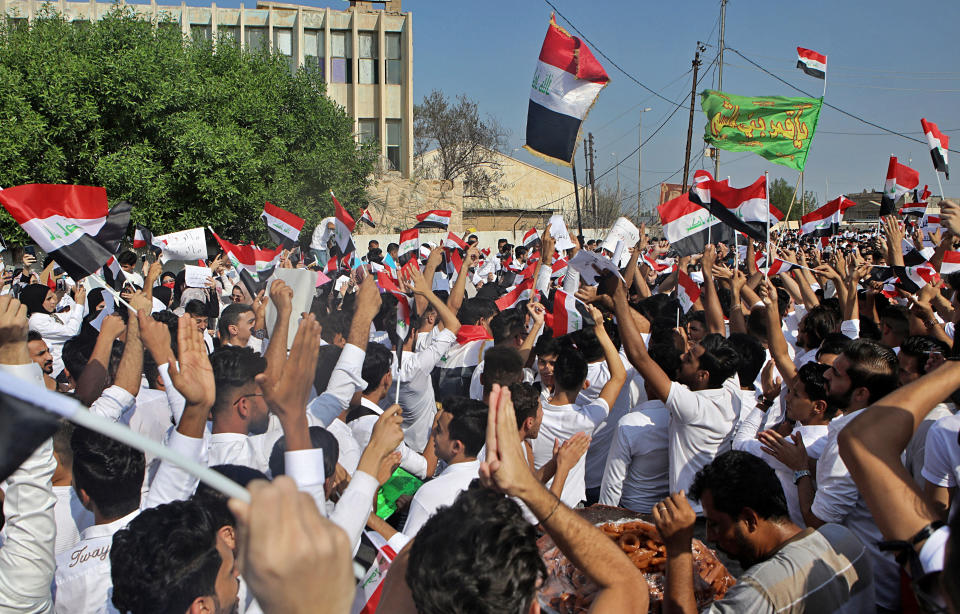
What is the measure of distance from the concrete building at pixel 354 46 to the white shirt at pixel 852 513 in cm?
3793

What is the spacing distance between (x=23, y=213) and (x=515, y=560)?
4.75 m

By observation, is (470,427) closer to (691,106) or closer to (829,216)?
(829,216)

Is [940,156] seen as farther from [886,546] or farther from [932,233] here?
[886,546]

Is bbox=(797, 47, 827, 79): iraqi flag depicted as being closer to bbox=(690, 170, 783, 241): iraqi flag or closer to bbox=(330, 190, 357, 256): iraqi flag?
bbox=(690, 170, 783, 241): iraqi flag

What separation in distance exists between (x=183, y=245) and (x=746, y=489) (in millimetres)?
7560

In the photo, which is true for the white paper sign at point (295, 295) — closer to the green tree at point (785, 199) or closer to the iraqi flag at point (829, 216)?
the iraqi flag at point (829, 216)

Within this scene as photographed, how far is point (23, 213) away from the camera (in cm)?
508

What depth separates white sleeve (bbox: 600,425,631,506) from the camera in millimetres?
4180

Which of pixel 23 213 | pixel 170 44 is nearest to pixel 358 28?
pixel 170 44

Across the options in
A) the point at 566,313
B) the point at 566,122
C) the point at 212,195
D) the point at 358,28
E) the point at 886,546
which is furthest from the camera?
the point at 358,28

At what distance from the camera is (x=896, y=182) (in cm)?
1073

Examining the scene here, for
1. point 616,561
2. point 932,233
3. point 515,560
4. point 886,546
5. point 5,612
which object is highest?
point 886,546

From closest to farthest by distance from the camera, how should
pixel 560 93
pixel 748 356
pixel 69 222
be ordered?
pixel 748 356, pixel 69 222, pixel 560 93

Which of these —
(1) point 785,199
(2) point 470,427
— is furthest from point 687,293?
(1) point 785,199
